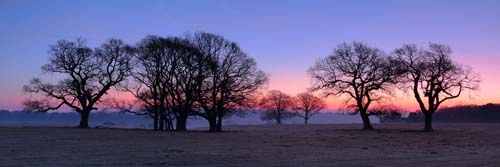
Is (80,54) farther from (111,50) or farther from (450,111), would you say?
(450,111)

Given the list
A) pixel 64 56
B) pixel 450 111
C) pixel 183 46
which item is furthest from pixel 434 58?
pixel 450 111

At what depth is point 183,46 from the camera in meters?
64.8

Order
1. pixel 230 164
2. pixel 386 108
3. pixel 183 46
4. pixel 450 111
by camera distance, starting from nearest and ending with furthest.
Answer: pixel 230 164, pixel 183 46, pixel 386 108, pixel 450 111

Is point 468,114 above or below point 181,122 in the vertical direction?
above

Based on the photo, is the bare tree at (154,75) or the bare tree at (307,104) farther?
the bare tree at (307,104)

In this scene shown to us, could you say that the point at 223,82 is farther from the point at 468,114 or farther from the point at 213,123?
the point at 468,114

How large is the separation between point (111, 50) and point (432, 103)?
1585 inches

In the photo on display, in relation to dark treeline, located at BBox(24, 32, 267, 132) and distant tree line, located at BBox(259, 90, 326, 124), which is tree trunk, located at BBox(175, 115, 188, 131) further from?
distant tree line, located at BBox(259, 90, 326, 124)

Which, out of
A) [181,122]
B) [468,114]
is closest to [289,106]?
[468,114]

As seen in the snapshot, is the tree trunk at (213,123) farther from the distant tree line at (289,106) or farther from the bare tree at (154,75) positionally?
Result: the distant tree line at (289,106)

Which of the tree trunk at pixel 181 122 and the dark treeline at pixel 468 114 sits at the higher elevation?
the dark treeline at pixel 468 114

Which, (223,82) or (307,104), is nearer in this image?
(223,82)

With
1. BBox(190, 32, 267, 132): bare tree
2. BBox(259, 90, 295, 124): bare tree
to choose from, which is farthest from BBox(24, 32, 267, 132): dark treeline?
BBox(259, 90, 295, 124): bare tree

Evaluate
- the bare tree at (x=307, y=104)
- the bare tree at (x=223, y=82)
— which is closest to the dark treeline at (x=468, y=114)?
the bare tree at (x=307, y=104)
